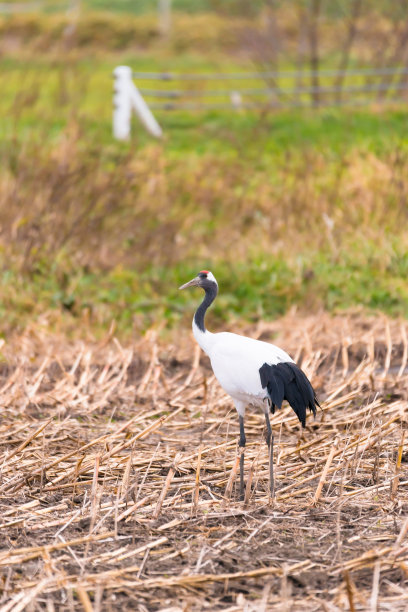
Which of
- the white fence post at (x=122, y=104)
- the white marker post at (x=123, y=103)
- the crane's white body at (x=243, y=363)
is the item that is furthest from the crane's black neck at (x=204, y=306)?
the white fence post at (x=122, y=104)

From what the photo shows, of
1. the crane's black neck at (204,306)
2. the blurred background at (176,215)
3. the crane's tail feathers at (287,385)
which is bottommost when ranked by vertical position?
the blurred background at (176,215)

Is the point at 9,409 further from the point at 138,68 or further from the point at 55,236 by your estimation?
the point at 138,68

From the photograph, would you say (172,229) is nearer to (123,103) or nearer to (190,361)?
(190,361)

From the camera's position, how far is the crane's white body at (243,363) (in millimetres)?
4195

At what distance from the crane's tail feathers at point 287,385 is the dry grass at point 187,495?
1.00 feet

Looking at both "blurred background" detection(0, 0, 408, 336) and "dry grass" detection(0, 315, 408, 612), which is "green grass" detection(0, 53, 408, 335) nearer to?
"blurred background" detection(0, 0, 408, 336)

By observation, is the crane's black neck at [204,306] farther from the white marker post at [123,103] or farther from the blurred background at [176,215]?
the white marker post at [123,103]

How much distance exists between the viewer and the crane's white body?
420 centimetres

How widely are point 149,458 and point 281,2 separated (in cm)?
1550

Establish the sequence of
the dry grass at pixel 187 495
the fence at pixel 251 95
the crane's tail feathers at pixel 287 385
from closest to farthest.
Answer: the dry grass at pixel 187 495 < the crane's tail feathers at pixel 287 385 < the fence at pixel 251 95

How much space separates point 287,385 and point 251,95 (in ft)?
51.2

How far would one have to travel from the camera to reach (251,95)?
19.0 metres

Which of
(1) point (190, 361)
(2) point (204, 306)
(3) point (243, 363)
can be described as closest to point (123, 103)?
(1) point (190, 361)

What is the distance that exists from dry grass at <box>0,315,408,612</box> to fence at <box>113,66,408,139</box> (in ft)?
25.6
